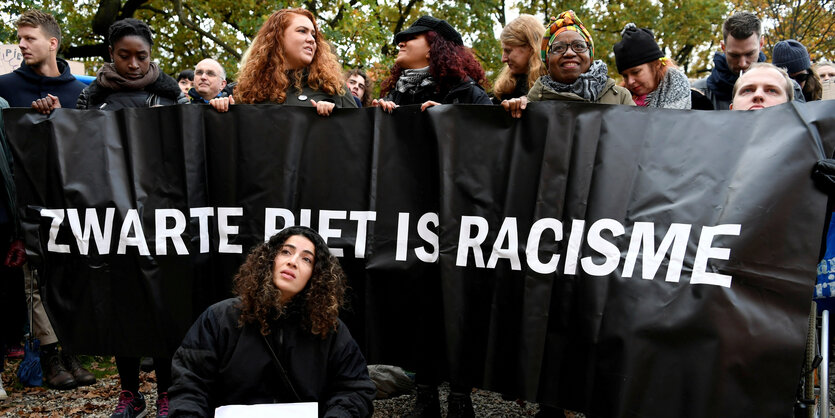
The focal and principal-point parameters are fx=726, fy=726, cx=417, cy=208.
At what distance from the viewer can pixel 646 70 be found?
4.45 metres

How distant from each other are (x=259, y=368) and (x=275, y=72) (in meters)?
1.91

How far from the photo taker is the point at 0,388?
4.69 m

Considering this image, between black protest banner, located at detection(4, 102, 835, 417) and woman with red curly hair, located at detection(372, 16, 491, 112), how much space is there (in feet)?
→ 1.83

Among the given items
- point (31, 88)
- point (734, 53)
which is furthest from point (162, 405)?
point (734, 53)

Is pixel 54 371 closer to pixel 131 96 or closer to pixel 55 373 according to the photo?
pixel 55 373

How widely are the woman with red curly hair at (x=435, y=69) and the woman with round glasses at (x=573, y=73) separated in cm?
44

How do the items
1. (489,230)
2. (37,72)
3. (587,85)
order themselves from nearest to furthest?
(489,230) → (587,85) → (37,72)

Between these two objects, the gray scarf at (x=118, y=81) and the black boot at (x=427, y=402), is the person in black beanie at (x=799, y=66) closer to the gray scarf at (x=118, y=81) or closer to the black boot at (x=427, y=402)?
the black boot at (x=427, y=402)

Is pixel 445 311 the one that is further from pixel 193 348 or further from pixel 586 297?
pixel 193 348

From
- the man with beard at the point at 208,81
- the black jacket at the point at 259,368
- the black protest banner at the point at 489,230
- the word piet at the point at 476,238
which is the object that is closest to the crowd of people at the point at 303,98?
the black jacket at the point at 259,368

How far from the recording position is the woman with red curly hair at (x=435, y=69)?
4344 mm

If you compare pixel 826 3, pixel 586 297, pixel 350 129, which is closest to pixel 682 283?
pixel 586 297

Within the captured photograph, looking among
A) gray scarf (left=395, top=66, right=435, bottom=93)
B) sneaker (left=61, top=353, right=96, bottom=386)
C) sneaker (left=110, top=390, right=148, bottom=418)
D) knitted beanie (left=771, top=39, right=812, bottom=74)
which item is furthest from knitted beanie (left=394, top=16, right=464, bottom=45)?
sneaker (left=61, top=353, right=96, bottom=386)

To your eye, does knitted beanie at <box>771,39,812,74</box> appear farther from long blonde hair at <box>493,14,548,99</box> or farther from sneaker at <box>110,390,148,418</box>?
sneaker at <box>110,390,148,418</box>
